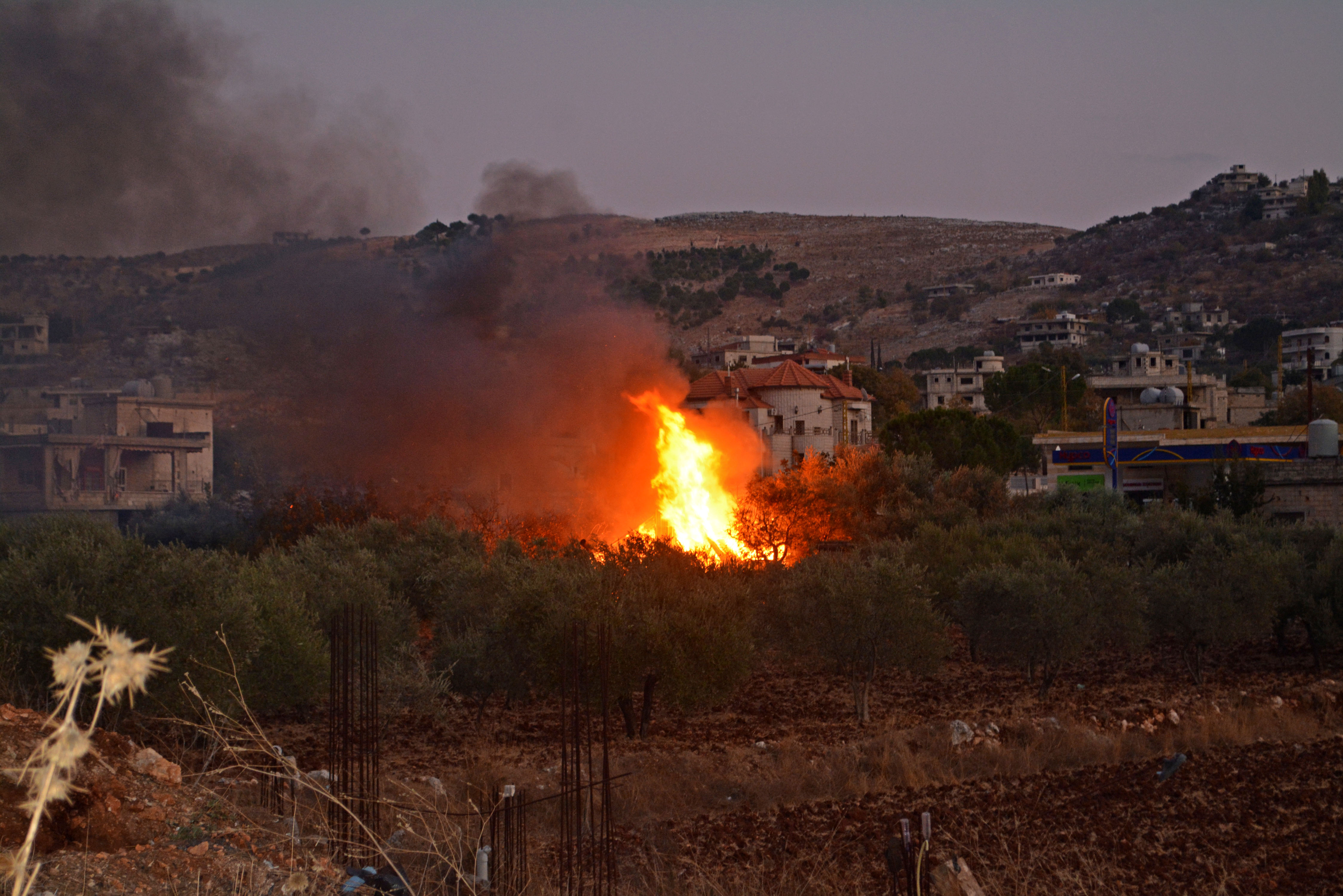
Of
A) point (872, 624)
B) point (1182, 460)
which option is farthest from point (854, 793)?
point (1182, 460)

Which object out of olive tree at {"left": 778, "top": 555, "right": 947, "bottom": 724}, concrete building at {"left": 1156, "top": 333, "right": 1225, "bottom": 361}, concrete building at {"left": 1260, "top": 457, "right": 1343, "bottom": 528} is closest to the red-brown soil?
olive tree at {"left": 778, "top": 555, "right": 947, "bottom": 724}

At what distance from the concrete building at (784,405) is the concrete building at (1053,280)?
9719cm

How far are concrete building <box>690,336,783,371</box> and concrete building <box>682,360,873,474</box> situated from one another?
2293cm

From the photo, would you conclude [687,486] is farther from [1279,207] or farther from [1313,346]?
[1279,207]

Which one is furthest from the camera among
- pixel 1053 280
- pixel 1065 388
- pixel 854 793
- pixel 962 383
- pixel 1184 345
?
pixel 1053 280

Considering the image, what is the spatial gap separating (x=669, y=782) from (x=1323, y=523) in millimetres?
30968

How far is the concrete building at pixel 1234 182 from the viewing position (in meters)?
181

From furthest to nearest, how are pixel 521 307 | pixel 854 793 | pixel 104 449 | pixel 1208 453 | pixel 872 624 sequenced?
pixel 104 449
pixel 1208 453
pixel 521 307
pixel 872 624
pixel 854 793

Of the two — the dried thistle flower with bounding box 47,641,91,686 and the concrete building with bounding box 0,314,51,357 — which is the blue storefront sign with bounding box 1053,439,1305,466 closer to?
the dried thistle flower with bounding box 47,641,91,686

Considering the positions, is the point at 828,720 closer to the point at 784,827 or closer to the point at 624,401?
the point at 784,827

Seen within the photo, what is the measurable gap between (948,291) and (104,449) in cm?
12089

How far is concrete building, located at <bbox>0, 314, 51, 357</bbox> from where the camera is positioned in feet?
251

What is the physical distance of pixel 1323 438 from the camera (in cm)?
4900

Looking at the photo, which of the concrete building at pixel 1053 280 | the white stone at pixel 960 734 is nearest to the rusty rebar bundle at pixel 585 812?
the white stone at pixel 960 734
